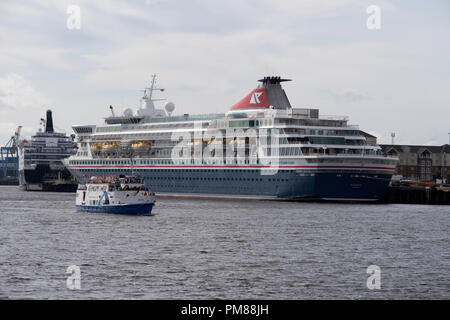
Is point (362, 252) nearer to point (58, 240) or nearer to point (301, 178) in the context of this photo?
point (58, 240)

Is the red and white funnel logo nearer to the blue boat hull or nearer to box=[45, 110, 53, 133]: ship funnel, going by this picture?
the blue boat hull

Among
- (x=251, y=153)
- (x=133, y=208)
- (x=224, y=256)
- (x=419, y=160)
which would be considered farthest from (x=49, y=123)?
(x=224, y=256)

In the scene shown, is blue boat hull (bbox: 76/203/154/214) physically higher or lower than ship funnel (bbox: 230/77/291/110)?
lower

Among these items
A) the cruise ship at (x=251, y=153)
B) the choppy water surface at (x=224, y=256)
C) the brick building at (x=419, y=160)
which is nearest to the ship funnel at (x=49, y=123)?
the cruise ship at (x=251, y=153)

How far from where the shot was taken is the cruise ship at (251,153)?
90250 mm

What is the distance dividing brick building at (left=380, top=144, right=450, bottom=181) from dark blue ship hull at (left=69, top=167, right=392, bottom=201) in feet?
215

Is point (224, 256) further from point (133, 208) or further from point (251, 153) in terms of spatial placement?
point (251, 153)

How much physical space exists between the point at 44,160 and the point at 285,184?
98.2m

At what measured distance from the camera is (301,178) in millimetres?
90625

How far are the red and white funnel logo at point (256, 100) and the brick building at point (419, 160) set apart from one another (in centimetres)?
6129

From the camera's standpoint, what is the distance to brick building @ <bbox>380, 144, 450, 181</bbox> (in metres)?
160

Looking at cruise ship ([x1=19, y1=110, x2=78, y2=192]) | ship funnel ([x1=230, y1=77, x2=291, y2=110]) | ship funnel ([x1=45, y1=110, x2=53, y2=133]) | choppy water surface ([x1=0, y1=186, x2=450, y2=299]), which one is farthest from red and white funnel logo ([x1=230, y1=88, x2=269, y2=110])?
ship funnel ([x1=45, y1=110, x2=53, y2=133])

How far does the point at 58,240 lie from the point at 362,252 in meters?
19.1
